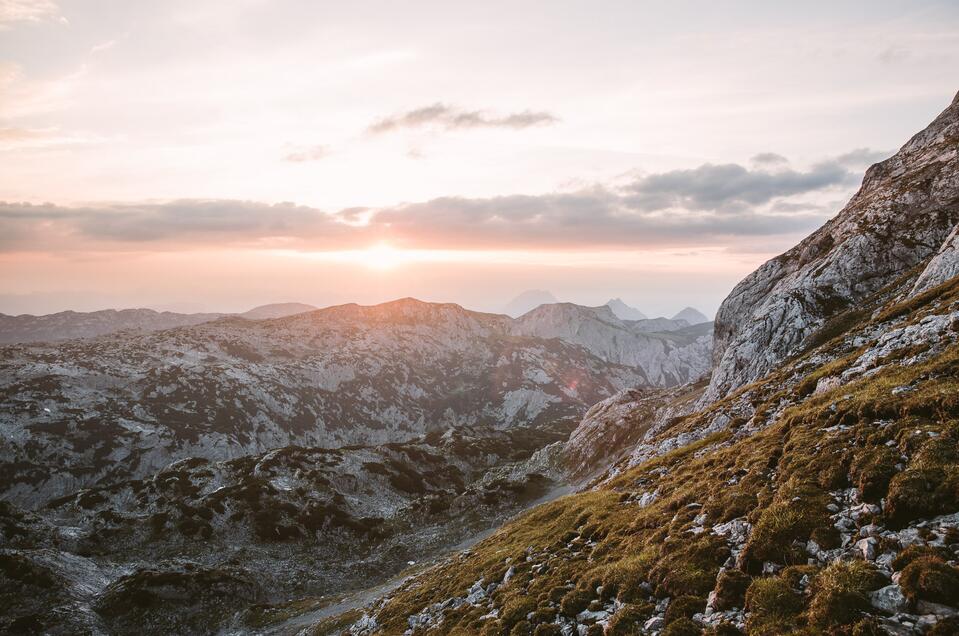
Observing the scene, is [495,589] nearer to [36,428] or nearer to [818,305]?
[818,305]

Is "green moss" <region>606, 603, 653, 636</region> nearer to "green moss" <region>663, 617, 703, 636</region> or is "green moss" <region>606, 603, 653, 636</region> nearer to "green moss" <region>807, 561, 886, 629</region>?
"green moss" <region>663, 617, 703, 636</region>

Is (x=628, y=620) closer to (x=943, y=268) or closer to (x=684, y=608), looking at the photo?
(x=684, y=608)

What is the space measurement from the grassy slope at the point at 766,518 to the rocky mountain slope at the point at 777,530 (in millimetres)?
70

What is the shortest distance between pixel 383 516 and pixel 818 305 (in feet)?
276

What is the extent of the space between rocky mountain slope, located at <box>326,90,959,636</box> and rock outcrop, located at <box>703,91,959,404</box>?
60.8 feet

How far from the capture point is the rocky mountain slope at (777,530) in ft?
42.7

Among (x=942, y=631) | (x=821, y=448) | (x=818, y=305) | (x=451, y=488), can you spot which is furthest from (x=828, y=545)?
(x=451, y=488)

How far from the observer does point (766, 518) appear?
17344 mm

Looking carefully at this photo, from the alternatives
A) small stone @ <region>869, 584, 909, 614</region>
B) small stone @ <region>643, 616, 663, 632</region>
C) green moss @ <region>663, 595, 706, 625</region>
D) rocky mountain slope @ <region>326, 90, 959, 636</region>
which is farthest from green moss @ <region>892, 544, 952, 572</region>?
small stone @ <region>643, 616, 663, 632</region>

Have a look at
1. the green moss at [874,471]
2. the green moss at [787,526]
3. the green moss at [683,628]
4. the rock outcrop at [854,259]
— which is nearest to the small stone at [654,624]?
the green moss at [683,628]

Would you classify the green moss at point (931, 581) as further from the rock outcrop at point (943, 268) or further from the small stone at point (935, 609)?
the rock outcrop at point (943, 268)

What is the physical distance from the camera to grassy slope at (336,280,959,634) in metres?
14.0

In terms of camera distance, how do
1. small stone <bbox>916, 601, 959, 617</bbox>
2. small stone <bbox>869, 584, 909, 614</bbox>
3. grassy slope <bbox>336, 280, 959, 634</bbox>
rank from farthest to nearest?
grassy slope <bbox>336, 280, 959, 634</bbox>
small stone <bbox>869, 584, 909, 614</bbox>
small stone <bbox>916, 601, 959, 617</bbox>

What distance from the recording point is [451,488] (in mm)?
115562
